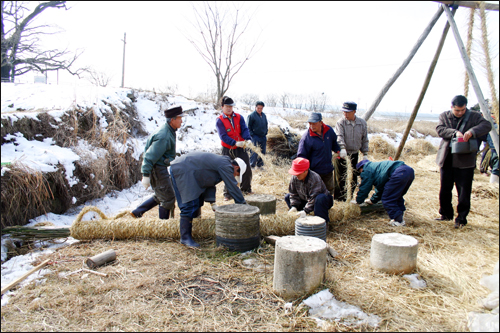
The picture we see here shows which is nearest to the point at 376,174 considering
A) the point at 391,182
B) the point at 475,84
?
the point at 391,182

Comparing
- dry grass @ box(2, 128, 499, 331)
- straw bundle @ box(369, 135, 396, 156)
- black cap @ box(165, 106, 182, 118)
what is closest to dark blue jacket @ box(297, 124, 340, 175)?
dry grass @ box(2, 128, 499, 331)

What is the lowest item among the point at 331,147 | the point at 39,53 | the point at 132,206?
the point at 132,206

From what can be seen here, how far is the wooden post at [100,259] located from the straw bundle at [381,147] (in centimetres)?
1020

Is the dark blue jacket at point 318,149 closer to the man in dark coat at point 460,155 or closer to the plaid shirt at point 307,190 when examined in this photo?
the plaid shirt at point 307,190

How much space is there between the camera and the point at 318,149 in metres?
4.82

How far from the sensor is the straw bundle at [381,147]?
1152cm

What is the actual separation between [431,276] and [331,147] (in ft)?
7.88

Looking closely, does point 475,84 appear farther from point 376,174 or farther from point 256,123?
point 256,123

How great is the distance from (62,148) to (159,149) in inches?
120

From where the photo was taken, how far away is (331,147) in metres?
5.03

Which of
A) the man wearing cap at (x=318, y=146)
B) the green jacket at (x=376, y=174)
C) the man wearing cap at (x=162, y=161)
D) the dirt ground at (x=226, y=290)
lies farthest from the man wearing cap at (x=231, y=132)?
the dirt ground at (x=226, y=290)

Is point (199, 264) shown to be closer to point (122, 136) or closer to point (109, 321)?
point (109, 321)

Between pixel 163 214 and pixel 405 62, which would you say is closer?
pixel 163 214

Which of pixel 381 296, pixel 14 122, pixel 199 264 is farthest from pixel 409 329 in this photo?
pixel 14 122
